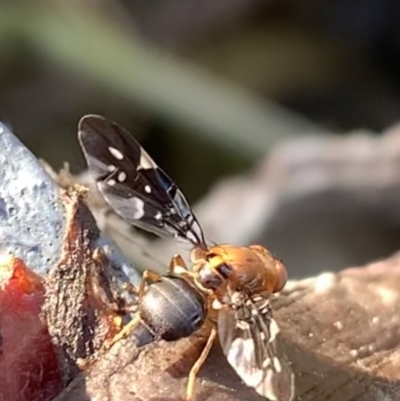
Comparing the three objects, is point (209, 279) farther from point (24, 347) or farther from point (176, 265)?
point (24, 347)

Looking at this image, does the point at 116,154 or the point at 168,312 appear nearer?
the point at 168,312

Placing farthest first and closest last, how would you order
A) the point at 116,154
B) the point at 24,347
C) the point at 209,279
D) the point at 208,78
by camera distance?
the point at 208,78, the point at 116,154, the point at 209,279, the point at 24,347

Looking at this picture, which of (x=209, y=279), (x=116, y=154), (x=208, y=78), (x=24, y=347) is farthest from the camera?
(x=208, y=78)

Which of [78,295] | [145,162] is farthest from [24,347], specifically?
[145,162]

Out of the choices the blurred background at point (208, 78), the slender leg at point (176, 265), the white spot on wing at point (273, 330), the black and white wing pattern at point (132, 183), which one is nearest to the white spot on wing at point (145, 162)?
the black and white wing pattern at point (132, 183)

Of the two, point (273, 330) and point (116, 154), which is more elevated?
point (116, 154)

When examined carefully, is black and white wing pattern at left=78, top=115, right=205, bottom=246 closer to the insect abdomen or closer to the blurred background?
the insect abdomen

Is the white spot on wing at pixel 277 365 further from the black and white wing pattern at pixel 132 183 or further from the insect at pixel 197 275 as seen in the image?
the black and white wing pattern at pixel 132 183

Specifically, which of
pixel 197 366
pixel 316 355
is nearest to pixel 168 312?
pixel 197 366
